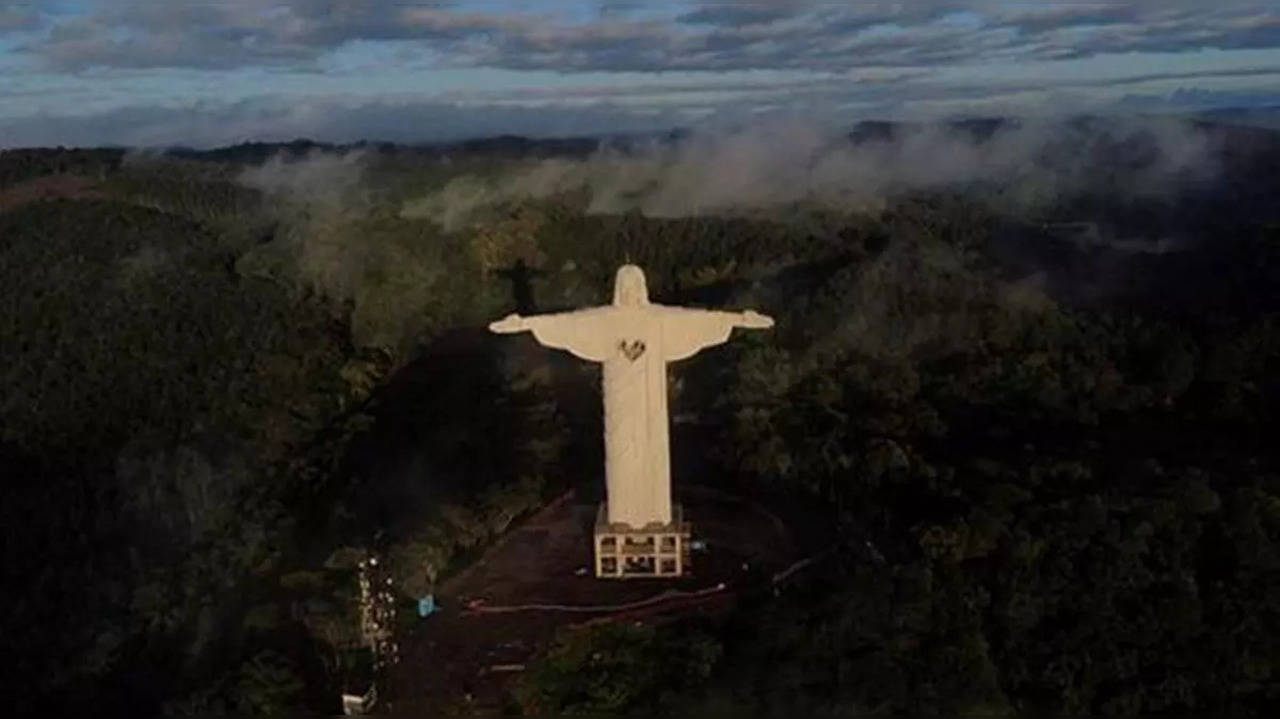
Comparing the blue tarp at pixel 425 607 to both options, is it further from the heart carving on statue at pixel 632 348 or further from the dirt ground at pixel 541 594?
the heart carving on statue at pixel 632 348

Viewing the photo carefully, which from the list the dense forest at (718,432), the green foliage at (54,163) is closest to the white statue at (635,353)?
the dense forest at (718,432)

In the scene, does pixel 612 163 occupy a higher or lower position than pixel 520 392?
higher

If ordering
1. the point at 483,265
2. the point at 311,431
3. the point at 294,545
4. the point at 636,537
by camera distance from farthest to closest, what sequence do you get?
the point at 483,265 < the point at 311,431 < the point at 294,545 < the point at 636,537

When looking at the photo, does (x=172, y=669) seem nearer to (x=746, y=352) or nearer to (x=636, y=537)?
(x=636, y=537)

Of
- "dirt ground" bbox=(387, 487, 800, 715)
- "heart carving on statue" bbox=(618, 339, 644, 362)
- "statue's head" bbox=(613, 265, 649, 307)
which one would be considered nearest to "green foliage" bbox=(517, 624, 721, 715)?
"dirt ground" bbox=(387, 487, 800, 715)

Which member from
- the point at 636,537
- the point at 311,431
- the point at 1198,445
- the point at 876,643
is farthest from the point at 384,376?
the point at 876,643

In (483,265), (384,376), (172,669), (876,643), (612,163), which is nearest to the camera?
(876,643)
